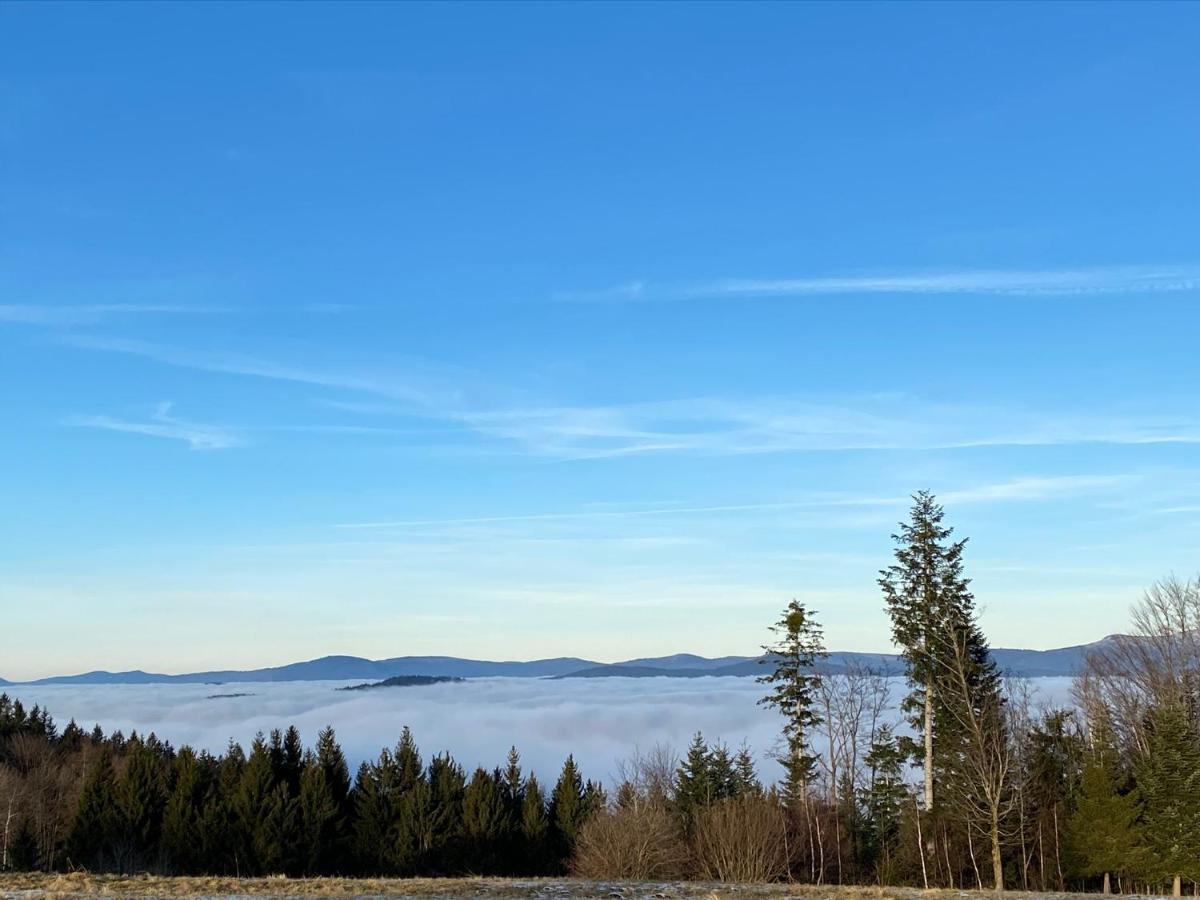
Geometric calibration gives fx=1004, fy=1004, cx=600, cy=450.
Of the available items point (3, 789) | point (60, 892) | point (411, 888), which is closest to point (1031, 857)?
point (411, 888)

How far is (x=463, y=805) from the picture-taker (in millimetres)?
72312

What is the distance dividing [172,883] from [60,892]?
4969 millimetres

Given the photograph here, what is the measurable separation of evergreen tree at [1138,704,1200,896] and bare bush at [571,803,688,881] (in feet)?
70.1

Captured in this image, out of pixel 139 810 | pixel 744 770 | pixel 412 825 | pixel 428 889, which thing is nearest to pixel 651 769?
pixel 744 770

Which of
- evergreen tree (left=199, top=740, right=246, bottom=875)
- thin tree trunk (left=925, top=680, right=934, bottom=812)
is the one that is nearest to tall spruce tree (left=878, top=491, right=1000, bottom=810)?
thin tree trunk (left=925, top=680, right=934, bottom=812)

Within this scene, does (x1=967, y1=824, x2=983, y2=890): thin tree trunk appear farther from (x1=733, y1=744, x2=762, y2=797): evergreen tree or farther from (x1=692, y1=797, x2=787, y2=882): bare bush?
(x1=733, y1=744, x2=762, y2=797): evergreen tree

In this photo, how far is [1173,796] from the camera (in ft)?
151

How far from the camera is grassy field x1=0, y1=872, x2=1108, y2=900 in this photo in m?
25.3

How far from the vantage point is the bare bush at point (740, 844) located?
41.7 m

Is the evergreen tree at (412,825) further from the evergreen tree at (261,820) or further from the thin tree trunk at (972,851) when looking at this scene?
the thin tree trunk at (972,851)

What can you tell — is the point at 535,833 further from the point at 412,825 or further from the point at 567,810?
the point at 412,825

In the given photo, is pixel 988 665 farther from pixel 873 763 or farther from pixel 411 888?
pixel 411 888

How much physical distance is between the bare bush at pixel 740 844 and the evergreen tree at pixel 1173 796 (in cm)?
1677

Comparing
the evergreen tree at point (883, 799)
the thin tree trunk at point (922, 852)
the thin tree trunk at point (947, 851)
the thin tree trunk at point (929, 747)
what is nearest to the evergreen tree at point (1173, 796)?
the thin tree trunk at point (947, 851)
